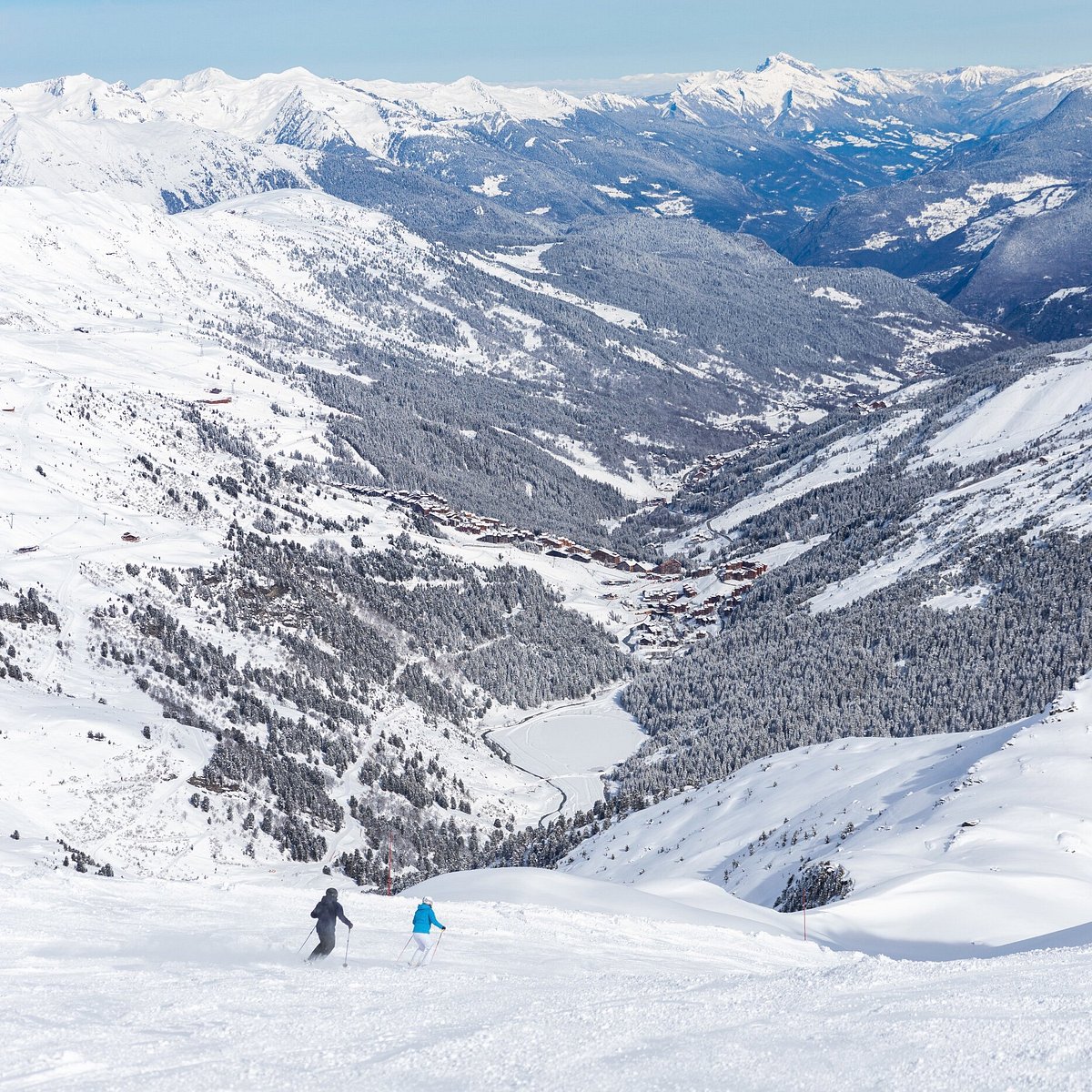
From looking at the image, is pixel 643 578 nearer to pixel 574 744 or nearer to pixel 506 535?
pixel 506 535

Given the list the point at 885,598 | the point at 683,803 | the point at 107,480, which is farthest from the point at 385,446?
the point at 683,803

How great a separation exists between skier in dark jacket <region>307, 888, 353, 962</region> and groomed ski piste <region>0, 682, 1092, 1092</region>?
0.40 m

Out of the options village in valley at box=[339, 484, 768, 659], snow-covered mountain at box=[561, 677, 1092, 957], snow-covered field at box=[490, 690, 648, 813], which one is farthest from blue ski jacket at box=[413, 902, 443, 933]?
village in valley at box=[339, 484, 768, 659]

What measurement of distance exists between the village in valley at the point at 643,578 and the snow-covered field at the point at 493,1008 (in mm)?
95363

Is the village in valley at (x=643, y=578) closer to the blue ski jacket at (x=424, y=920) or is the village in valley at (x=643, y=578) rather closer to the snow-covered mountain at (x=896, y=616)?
the snow-covered mountain at (x=896, y=616)

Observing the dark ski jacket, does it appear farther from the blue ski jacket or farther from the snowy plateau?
the blue ski jacket

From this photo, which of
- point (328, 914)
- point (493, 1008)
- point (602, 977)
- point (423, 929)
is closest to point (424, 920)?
point (423, 929)

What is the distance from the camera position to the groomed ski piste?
16953 millimetres

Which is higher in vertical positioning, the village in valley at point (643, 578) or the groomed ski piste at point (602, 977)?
the village in valley at point (643, 578)

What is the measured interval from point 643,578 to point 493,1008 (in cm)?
13239

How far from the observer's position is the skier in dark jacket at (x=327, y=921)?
2456cm

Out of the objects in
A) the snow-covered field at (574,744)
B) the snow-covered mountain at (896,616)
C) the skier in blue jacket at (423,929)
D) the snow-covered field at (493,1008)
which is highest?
the snow-covered mountain at (896,616)

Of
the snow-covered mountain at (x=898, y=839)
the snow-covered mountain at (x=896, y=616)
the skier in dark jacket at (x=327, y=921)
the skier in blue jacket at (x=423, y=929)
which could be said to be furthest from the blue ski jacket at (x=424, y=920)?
the snow-covered mountain at (x=896, y=616)

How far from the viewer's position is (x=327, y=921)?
24.6m
